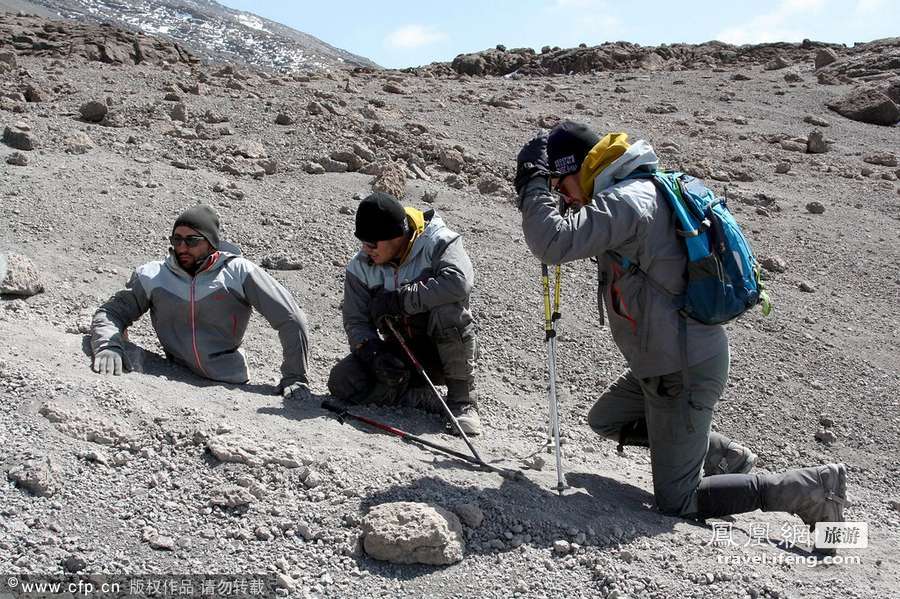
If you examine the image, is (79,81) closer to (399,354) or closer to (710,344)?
(399,354)

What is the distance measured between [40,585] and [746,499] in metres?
2.91

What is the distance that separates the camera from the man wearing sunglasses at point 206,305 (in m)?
4.96

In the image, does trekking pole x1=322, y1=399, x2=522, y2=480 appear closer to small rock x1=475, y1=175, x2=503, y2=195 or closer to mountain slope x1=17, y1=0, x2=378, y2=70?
small rock x1=475, y1=175, x2=503, y2=195

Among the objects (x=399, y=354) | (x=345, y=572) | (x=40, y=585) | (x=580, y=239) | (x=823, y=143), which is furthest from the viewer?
(x=823, y=143)

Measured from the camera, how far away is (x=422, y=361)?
529 centimetres

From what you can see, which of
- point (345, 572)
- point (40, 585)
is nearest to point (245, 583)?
A: point (345, 572)

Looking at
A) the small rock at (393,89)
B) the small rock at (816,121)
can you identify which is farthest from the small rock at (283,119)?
the small rock at (816,121)

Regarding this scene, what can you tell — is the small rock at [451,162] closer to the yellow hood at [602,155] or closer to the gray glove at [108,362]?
the gray glove at [108,362]

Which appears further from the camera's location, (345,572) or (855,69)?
(855,69)

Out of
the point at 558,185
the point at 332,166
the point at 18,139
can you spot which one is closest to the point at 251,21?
the point at 332,166

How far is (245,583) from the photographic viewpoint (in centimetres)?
316

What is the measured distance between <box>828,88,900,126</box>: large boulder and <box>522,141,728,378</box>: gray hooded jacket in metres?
15.0

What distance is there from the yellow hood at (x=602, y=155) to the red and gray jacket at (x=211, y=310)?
1958 millimetres

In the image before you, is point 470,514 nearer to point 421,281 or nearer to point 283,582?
point 283,582
